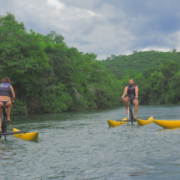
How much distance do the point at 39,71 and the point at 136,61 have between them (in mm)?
121524

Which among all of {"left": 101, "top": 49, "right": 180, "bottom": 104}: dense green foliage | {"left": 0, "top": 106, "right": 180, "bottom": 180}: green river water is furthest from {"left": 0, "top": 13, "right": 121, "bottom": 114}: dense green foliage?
{"left": 101, "top": 49, "right": 180, "bottom": 104}: dense green foliage

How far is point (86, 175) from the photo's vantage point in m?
4.71

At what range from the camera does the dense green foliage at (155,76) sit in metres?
75.9

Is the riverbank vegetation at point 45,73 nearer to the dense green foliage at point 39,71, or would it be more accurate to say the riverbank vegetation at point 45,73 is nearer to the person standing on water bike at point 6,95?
the dense green foliage at point 39,71

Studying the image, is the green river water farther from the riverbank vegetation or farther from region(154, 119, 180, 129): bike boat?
the riverbank vegetation

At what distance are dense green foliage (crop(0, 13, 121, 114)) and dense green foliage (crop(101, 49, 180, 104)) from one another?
1140 inches

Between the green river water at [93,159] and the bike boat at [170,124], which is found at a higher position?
the bike boat at [170,124]

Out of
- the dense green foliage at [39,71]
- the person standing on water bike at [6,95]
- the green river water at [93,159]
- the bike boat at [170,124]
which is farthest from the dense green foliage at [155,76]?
the green river water at [93,159]

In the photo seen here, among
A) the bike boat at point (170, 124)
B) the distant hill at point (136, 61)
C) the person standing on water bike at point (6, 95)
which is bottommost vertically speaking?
the bike boat at point (170, 124)

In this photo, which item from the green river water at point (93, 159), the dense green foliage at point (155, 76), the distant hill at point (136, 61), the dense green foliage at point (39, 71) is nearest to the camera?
the green river water at point (93, 159)

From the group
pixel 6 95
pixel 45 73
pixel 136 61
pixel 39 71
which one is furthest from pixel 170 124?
pixel 136 61

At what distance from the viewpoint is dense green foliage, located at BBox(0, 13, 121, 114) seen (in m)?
28.4

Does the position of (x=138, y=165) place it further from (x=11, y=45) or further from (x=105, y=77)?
(x=105, y=77)

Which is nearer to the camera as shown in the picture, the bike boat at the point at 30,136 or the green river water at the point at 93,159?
the green river water at the point at 93,159
